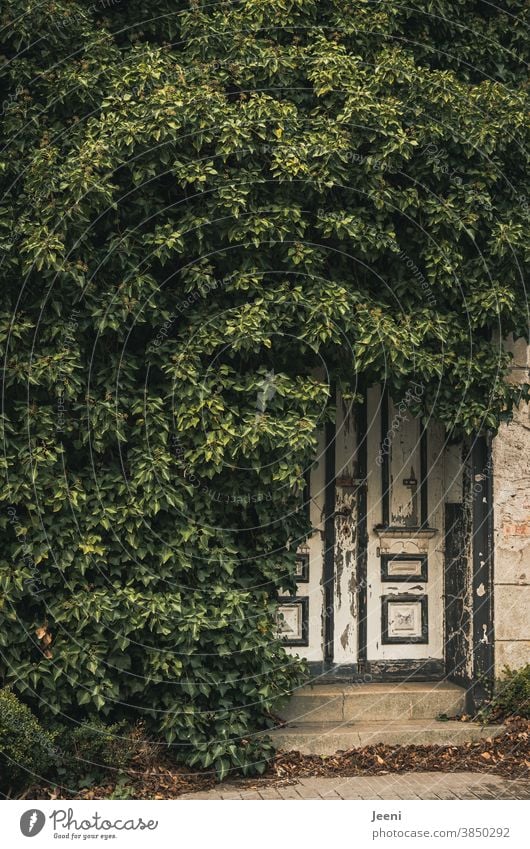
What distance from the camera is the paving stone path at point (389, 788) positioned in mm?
6289

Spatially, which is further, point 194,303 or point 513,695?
point 513,695

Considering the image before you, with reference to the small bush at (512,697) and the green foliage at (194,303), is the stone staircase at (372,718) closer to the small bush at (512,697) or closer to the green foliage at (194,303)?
the small bush at (512,697)

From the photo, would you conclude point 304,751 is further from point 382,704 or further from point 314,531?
point 314,531

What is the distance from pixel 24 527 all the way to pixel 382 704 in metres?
3.25

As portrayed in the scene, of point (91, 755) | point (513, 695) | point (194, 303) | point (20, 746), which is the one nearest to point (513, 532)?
point (513, 695)

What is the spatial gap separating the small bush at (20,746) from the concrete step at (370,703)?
2013 mm

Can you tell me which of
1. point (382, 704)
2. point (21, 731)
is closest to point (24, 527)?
point (21, 731)

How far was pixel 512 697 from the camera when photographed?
7.44 meters

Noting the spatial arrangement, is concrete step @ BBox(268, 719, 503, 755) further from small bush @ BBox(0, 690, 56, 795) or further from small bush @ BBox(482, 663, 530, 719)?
small bush @ BBox(0, 690, 56, 795)
